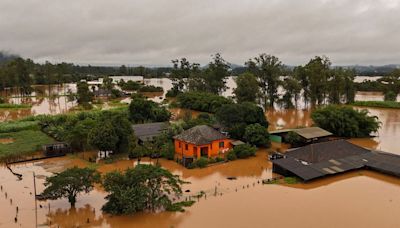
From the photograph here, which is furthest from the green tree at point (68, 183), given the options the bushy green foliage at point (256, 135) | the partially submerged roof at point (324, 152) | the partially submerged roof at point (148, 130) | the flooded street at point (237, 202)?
the bushy green foliage at point (256, 135)

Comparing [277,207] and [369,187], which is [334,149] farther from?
[277,207]

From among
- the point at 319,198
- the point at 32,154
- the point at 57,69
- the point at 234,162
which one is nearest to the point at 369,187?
the point at 319,198

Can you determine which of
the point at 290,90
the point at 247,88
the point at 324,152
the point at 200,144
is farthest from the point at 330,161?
the point at 290,90

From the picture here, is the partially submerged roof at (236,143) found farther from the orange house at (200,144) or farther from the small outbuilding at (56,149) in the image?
the small outbuilding at (56,149)

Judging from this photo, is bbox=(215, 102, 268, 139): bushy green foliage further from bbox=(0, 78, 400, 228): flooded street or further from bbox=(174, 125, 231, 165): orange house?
bbox=(0, 78, 400, 228): flooded street

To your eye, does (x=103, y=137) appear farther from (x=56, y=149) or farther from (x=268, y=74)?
(x=268, y=74)

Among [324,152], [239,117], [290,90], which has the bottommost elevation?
[324,152]
